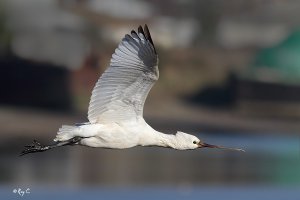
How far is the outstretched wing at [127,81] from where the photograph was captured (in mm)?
12312

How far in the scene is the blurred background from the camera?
18922 millimetres

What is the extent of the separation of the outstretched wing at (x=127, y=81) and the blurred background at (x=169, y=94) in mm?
3999

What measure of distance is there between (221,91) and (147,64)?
25060 millimetres

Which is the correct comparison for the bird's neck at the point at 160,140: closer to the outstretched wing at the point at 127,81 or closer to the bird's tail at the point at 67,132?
the outstretched wing at the point at 127,81

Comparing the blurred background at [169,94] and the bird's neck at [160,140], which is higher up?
the blurred background at [169,94]

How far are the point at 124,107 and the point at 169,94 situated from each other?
2326 centimetres

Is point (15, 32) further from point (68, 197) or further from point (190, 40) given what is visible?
point (68, 197)

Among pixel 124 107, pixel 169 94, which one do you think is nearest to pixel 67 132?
pixel 124 107

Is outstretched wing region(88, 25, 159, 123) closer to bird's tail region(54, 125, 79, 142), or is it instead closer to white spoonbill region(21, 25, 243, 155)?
white spoonbill region(21, 25, 243, 155)
